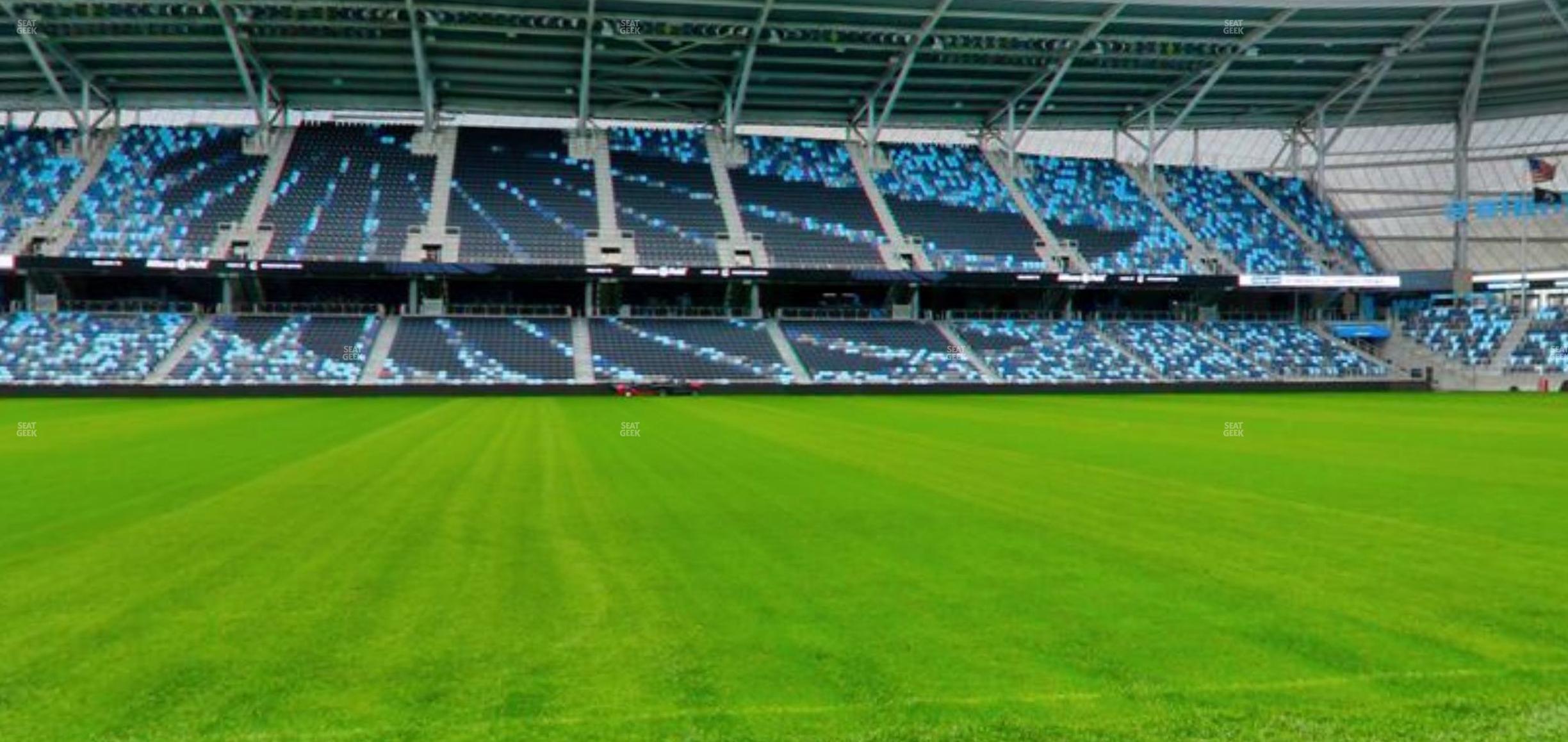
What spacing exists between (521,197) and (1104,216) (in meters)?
32.4

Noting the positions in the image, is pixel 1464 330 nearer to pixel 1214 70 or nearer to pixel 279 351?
pixel 1214 70

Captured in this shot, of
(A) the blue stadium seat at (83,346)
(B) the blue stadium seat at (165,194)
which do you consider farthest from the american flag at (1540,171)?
(A) the blue stadium seat at (83,346)

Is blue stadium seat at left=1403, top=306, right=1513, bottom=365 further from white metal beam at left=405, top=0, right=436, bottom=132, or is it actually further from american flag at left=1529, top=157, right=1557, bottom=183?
white metal beam at left=405, top=0, right=436, bottom=132

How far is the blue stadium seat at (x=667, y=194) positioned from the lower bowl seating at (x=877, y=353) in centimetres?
637

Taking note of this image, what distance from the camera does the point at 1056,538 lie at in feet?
33.8

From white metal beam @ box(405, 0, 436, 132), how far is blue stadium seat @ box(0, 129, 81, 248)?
17.3 m

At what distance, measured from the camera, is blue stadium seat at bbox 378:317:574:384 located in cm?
4884

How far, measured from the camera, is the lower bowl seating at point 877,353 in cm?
5216

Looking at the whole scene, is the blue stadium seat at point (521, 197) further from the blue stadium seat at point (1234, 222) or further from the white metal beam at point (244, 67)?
the blue stadium seat at point (1234, 222)

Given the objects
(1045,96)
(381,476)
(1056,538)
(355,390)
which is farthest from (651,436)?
(1045,96)

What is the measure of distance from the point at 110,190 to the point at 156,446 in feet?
136

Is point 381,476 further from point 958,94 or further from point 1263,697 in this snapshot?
point 958,94

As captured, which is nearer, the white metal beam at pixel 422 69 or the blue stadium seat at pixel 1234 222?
the white metal beam at pixel 422 69

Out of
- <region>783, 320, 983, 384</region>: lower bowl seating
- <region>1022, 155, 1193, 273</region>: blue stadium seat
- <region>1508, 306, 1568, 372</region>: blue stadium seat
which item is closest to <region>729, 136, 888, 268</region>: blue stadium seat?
<region>783, 320, 983, 384</region>: lower bowl seating
